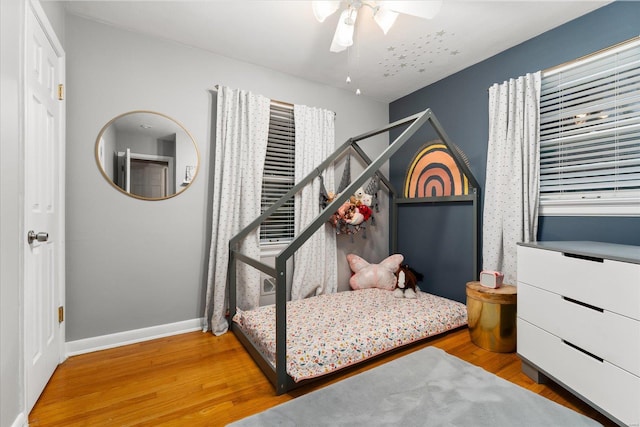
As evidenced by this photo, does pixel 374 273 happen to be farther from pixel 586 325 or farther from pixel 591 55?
pixel 591 55

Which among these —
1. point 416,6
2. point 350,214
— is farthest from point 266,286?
point 416,6

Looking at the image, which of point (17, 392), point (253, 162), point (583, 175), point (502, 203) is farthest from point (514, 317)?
point (17, 392)

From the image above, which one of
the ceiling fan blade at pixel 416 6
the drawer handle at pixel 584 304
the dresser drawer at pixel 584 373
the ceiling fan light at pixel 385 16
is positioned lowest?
the dresser drawer at pixel 584 373

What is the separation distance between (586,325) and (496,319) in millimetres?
674

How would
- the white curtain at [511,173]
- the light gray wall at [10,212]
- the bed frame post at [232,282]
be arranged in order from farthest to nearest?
the bed frame post at [232,282]
the white curtain at [511,173]
the light gray wall at [10,212]

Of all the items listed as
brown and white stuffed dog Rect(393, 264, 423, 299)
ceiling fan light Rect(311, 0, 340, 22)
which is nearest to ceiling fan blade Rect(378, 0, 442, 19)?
ceiling fan light Rect(311, 0, 340, 22)

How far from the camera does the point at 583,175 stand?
198 cm

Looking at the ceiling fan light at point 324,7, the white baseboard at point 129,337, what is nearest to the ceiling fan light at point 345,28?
the ceiling fan light at point 324,7

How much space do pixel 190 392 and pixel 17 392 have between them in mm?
709

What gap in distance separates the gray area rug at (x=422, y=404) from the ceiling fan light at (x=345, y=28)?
2019mm

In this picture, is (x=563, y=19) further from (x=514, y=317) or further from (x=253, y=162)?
(x=253, y=162)

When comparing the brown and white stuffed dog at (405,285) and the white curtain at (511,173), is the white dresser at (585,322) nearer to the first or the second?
the white curtain at (511,173)

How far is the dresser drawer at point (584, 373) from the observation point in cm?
117

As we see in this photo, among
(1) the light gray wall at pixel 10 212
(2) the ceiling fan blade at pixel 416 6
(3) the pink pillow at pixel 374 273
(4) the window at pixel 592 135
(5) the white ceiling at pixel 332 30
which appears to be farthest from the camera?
(3) the pink pillow at pixel 374 273
